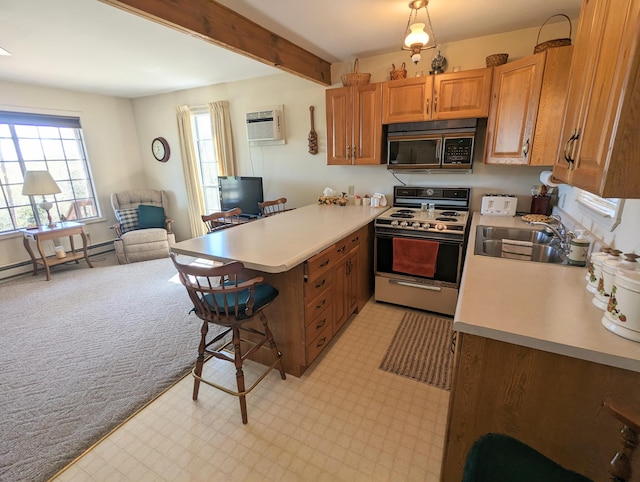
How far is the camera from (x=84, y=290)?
3641 mm

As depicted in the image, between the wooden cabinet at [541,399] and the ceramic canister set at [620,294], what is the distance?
0.14m

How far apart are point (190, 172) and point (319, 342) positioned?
12.7ft

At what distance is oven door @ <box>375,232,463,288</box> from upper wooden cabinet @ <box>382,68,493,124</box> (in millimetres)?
1126

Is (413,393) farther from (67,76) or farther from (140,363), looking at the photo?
(67,76)

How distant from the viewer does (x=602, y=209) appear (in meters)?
1.65

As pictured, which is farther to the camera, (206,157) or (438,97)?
(206,157)

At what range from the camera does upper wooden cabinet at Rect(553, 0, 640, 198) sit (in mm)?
795

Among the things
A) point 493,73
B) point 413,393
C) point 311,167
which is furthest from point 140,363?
point 493,73

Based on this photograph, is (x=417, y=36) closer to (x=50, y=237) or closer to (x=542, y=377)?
(x=542, y=377)

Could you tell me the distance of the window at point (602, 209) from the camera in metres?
1.43

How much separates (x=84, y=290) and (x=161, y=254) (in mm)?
1251

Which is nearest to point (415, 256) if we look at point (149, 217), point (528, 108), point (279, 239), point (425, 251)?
point (425, 251)

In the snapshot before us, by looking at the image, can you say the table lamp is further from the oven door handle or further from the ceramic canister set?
the ceramic canister set

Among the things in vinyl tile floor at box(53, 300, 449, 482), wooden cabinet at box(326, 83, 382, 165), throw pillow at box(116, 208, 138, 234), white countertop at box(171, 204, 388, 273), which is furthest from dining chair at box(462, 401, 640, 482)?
throw pillow at box(116, 208, 138, 234)
